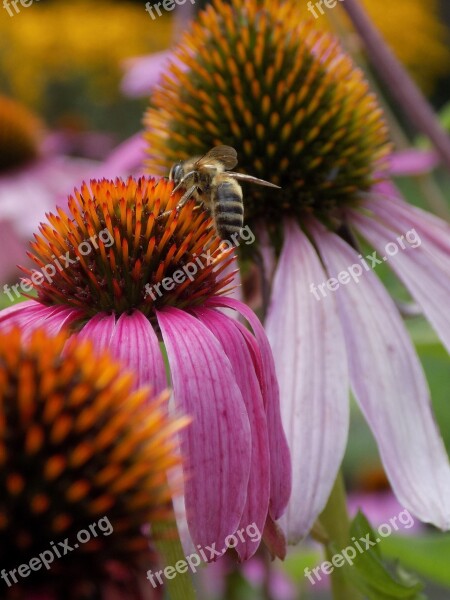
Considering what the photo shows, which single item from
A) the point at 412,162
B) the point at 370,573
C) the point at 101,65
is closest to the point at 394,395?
the point at 370,573

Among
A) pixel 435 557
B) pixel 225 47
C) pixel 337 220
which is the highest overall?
pixel 225 47

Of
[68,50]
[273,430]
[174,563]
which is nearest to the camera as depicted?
[174,563]

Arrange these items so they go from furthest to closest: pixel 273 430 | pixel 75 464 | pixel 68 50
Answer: pixel 68 50
pixel 273 430
pixel 75 464

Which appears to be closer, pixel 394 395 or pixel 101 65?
pixel 394 395

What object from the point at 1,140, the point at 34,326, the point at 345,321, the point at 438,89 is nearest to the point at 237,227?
the point at 345,321

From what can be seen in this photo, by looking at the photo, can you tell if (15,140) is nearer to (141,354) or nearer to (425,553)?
(425,553)

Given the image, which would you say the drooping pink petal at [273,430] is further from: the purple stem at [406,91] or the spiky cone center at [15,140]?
the spiky cone center at [15,140]

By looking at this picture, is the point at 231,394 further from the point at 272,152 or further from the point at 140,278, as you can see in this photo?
the point at 272,152

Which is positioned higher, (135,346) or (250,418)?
(135,346)
